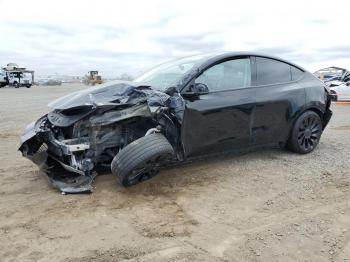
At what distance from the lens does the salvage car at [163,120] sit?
14.9 ft

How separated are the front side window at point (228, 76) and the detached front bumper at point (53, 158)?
177 centimetres

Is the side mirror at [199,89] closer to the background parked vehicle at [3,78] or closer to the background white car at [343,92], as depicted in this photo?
the background white car at [343,92]

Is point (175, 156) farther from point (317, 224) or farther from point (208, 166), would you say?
point (317, 224)

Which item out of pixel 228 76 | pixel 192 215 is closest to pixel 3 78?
pixel 228 76

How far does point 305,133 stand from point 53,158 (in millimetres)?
Result: 3711

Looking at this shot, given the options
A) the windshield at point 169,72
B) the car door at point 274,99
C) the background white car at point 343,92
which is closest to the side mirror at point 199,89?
the windshield at point 169,72

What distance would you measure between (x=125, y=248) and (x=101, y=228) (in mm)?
463

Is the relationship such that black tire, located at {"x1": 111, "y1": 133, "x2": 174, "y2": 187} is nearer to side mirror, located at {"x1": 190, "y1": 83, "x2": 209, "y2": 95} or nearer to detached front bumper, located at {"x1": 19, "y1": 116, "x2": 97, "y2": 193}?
detached front bumper, located at {"x1": 19, "y1": 116, "x2": 97, "y2": 193}

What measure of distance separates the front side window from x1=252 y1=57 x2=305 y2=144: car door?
0.17 meters

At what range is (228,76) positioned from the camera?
5363mm

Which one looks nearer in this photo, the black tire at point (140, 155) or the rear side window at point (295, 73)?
the black tire at point (140, 155)

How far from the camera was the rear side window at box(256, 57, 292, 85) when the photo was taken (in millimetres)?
5668

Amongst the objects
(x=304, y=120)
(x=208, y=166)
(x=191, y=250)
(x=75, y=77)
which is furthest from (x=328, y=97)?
(x=75, y=77)

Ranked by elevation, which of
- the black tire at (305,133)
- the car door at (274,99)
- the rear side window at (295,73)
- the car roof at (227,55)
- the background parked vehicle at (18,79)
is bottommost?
the background parked vehicle at (18,79)
